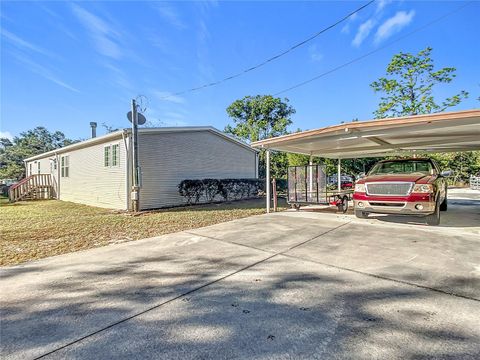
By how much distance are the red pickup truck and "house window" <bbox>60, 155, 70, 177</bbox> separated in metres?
17.1

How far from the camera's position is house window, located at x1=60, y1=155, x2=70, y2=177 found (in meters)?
16.5

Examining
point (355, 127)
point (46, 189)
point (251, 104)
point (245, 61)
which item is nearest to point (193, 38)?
point (245, 61)

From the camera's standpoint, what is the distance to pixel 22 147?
4862 centimetres

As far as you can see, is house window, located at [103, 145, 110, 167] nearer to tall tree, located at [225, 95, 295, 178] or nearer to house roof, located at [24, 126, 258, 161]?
house roof, located at [24, 126, 258, 161]

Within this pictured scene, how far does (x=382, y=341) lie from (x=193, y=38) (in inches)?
508

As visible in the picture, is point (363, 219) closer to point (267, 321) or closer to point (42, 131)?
point (267, 321)

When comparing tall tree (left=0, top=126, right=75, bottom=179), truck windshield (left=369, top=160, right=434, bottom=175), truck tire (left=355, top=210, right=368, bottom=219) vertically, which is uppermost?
tall tree (left=0, top=126, right=75, bottom=179)

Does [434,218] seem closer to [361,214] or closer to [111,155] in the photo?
[361,214]

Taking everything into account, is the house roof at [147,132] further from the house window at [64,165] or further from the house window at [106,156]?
the house window at [64,165]

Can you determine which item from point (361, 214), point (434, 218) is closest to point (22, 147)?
point (361, 214)

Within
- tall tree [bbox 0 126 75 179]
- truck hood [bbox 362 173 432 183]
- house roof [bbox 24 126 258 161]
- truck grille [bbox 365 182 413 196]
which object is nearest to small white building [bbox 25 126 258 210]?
house roof [bbox 24 126 258 161]

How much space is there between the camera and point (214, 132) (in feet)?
46.0

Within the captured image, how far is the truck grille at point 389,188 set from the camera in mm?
6238

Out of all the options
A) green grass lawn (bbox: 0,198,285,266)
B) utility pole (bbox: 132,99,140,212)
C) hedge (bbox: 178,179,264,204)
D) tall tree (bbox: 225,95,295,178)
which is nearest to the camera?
green grass lawn (bbox: 0,198,285,266)
